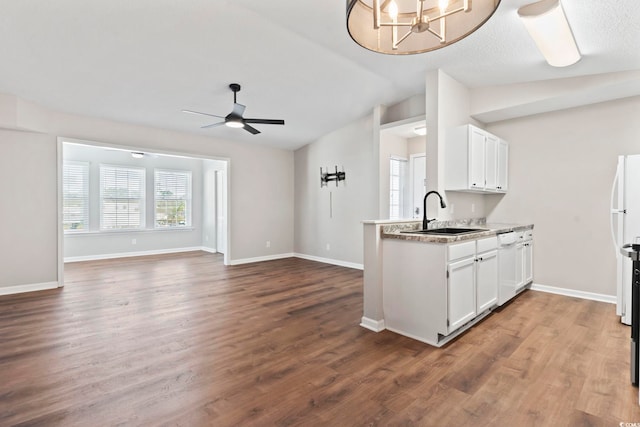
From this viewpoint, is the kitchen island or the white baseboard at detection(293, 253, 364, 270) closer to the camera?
the kitchen island

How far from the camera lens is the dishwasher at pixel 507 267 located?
3492 millimetres

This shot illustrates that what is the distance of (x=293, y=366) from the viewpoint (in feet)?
7.66

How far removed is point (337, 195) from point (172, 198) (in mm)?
4750

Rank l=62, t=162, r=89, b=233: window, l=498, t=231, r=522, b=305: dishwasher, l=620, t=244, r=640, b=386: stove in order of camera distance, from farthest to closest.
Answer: l=62, t=162, r=89, b=233: window → l=498, t=231, r=522, b=305: dishwasher → l=620, t=244, r=640, b=386: stove

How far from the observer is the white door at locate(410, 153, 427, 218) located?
5863 mm

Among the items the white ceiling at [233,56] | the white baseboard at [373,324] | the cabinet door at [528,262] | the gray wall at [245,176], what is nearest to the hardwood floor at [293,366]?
the white baseboard at [373,324]

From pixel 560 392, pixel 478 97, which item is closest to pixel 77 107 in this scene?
pixel 478 97

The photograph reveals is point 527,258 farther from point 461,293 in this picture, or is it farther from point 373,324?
point 373,324

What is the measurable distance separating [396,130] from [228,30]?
3150 millimetres

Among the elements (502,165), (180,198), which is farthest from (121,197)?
(502,165)

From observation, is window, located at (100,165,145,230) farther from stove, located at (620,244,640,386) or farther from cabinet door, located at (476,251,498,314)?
stove, located at (620,244,640,386)

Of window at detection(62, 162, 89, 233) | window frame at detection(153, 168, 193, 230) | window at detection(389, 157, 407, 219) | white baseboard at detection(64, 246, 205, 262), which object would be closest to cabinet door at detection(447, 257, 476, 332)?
window at detection(389, 157, 407, 219)

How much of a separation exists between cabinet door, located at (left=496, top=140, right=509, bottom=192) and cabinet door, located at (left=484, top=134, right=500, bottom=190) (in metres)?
0.07

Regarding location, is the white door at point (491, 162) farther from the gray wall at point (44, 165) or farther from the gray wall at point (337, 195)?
the gray wall at point (44, 165)
